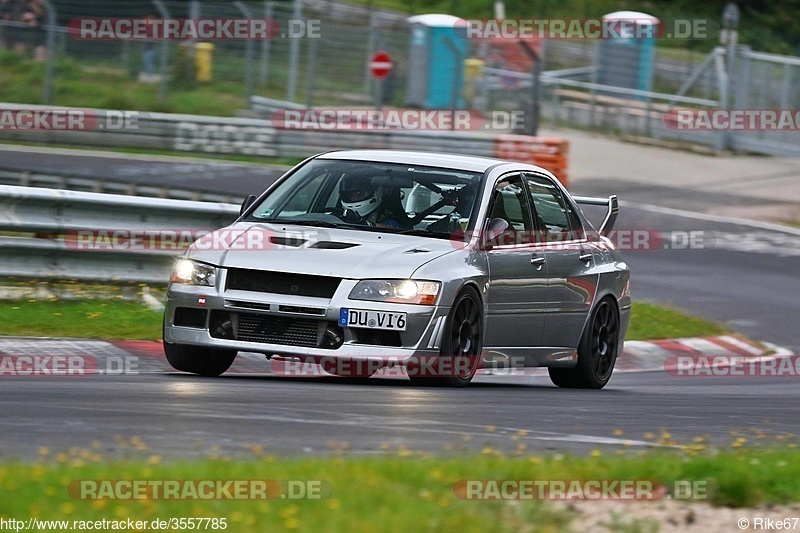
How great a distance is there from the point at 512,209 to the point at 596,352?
4.71 feet

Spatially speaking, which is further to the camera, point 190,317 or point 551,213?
point 551,213

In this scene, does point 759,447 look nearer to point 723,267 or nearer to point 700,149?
point 723,267

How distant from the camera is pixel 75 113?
28391mm

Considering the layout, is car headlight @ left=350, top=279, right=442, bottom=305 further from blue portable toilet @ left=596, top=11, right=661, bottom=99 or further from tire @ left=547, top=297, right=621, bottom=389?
blue portable toilet @ left=596, top=11, right=661, bottom=99

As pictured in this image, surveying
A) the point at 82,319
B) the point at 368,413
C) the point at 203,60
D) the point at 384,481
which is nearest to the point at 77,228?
the point at 82,319

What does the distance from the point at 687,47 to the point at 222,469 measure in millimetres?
39928

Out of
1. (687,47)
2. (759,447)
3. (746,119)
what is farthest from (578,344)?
(687,47)

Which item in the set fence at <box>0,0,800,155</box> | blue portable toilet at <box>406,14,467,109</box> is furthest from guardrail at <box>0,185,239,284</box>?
blue portable toilet at <box>406,14,467,109</box>

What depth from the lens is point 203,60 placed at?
109 ft

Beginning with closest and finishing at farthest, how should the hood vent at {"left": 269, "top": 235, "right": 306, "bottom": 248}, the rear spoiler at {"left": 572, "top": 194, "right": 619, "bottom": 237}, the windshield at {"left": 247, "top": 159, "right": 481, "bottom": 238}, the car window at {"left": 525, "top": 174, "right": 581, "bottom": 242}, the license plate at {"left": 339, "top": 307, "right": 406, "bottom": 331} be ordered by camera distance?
the license plate at {"left": 339, "top": 307, "right": 406, "bottom": 331} → the hood vent at {"left": 269, "top": 235, "right": 306, "bottom": 248} → the windshield at {"left": 247, "top": 159, "right": 481, "bottom": 238} → the car window at {"left": 525, "top": 174, "right": 581, "bottom": 242} → the rear spoiler at {"left": 572, "top": 194, "right": 619, "bottom": 237}

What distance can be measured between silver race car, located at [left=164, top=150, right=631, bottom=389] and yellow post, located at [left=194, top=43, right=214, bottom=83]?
73.8 feet

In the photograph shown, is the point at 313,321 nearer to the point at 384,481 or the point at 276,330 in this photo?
the point at 276,330

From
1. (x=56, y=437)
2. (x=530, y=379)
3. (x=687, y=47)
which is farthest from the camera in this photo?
(x=687, y=47)

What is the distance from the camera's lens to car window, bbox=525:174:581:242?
1063 cm
